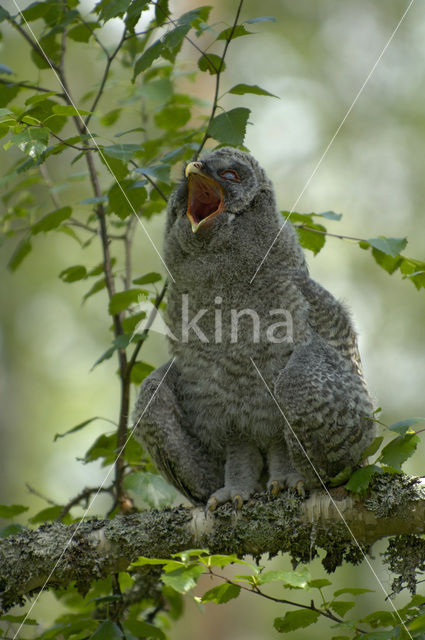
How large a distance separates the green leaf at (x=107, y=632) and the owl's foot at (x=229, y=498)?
0.62 metres

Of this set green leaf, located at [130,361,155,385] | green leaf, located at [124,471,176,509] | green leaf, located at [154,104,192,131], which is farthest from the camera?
green leaf, located at [154,104,192,131]

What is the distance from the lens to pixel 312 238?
3.85 m

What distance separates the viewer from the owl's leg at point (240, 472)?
3.21m

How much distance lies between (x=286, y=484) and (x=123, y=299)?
4.00 feet

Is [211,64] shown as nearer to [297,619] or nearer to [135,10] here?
[135,10]

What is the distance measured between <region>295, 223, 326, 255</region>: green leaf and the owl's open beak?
1.62 ft

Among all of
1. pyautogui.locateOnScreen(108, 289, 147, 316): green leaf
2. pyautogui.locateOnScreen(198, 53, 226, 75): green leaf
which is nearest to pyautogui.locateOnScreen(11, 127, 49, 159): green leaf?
pyautogui.locateOnScreen(198, 53, 226, 75): green leaf

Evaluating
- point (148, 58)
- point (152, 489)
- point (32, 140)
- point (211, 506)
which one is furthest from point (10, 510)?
point (148, 58)

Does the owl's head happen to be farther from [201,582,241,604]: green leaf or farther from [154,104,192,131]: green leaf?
[201,582,241,604]: green leaf

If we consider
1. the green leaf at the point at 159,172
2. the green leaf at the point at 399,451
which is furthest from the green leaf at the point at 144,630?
the green leaf at the point at 159,172

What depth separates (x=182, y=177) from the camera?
3801 mm

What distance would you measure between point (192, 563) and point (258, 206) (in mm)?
2038

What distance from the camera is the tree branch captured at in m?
2.92

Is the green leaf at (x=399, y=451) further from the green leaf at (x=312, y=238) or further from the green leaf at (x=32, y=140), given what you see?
the green leaf at (x=32, y=140)
